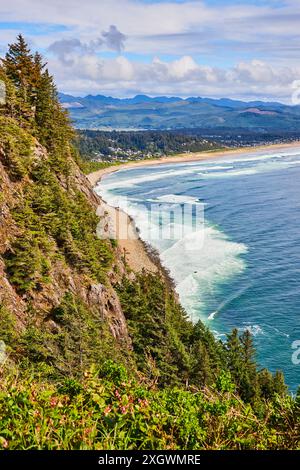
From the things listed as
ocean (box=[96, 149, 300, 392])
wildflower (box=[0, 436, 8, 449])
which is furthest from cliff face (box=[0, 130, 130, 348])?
wildflower (box=[0, 436, 8, 449])

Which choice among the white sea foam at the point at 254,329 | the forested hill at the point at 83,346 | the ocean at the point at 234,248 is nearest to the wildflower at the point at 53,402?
the forested hill at the point at 83,346

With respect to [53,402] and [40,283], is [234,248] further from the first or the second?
[53,402]

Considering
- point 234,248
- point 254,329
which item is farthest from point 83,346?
point 234,248

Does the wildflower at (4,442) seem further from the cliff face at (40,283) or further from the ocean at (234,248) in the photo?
the ocean at (234,248)

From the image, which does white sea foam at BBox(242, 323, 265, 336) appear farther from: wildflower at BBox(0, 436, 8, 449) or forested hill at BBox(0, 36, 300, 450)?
wildflower at BBox(0, 436, 8, 449)
